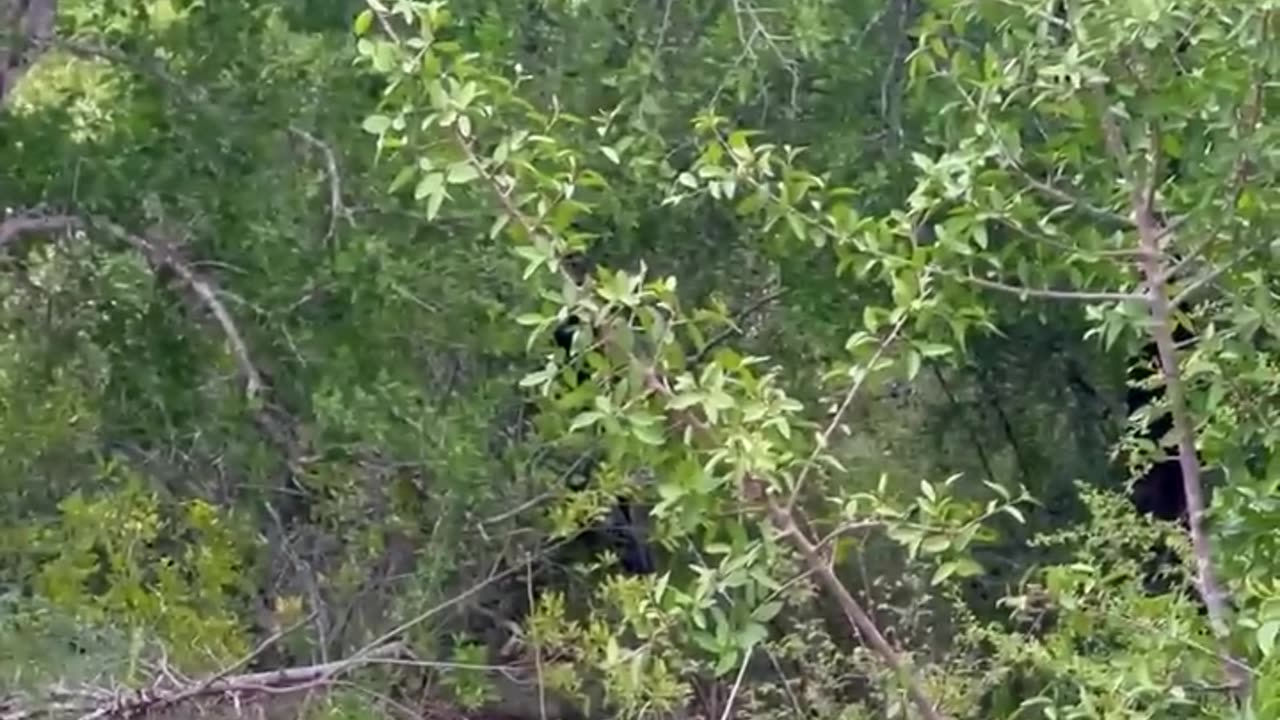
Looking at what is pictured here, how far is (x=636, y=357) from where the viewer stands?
3.01 m

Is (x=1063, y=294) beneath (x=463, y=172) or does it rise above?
beneath

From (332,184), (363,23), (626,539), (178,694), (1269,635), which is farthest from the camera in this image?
(626,539)

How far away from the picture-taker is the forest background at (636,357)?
10.1 feet

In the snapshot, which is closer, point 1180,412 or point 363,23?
point 363,23

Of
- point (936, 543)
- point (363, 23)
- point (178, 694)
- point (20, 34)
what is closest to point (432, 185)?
point (363, 23)

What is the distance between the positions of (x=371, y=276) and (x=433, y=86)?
2444 mm

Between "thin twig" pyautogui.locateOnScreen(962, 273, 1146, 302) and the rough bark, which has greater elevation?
"thin twig" pyautogui.locateOnScreen(962, 273, 1146, 302)

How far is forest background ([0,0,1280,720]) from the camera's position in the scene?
3092 millimetres

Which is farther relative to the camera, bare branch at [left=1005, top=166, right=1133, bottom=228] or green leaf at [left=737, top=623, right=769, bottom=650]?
bare branch at [left=1005, top=166, right=1133, bottom=228]

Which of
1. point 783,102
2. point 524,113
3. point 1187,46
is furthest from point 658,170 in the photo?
point 1187,46

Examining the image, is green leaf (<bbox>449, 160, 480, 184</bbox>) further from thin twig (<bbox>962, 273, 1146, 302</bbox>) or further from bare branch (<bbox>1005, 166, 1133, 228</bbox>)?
bare branch (<bbox>1005, 166, 1133, 228</bbox>)

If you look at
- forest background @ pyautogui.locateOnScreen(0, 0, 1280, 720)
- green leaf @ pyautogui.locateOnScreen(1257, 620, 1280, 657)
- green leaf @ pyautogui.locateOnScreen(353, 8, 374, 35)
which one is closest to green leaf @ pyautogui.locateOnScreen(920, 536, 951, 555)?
forest background @ pyautogui.locateOnScreen(0, 0, 1280, 720)

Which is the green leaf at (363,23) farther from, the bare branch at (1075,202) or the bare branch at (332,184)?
the bare branch at (332,184)

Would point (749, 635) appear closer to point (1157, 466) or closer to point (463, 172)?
point (463, 172)
